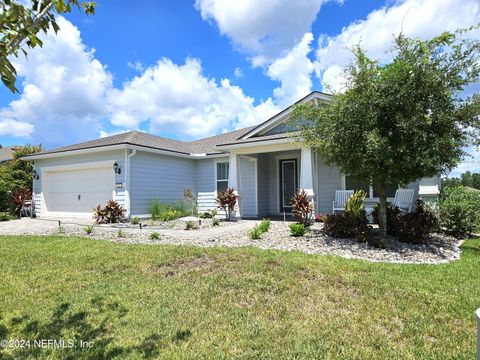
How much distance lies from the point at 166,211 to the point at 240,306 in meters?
10.5

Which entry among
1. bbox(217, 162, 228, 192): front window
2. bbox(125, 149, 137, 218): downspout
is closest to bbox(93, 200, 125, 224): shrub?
bbox(125, 149, 137, 218): downspout

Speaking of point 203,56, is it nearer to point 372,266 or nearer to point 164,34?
point 164,34

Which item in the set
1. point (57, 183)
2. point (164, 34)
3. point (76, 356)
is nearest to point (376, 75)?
point (164, 34)

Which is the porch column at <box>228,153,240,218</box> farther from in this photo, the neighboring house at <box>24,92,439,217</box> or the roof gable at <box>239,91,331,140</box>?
the roof gable at <box>239,91,331,140</box>

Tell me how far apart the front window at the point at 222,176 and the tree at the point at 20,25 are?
538 inches

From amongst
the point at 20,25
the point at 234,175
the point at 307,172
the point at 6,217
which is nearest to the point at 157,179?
the point at 234,175

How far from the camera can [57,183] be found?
16.5 meters

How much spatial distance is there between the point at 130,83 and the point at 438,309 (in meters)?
20.0

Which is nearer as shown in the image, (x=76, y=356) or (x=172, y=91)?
(x=76, y=356)

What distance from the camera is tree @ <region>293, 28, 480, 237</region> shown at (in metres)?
7.32

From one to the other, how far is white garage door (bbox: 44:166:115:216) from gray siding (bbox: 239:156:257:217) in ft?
18.6

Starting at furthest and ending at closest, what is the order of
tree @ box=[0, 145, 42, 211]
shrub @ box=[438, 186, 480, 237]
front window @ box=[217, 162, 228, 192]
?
tree @ box=[0, 145, 42, 211] < front window @ box=[217, 162, 228, 192] < shrub @ box=[438, 186, 480, 237]

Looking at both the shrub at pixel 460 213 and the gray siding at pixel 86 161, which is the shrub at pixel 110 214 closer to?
the gray siding at pixel 86 161

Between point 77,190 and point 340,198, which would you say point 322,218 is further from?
point 77,190
